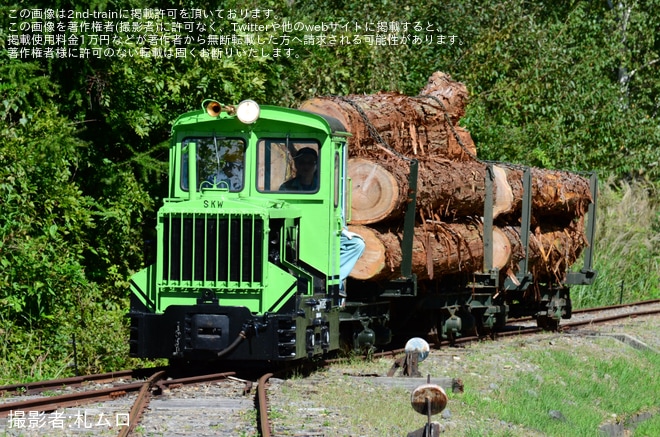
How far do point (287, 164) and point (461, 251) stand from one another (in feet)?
13.7

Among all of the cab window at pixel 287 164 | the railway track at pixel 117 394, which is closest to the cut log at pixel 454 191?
the cab window at pixel 287 164

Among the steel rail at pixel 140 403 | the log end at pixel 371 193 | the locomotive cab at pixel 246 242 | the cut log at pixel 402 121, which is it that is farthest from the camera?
the cut log at pixel 402 121

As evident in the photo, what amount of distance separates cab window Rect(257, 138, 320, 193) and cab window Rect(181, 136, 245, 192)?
232 mm

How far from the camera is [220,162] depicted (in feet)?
43.9

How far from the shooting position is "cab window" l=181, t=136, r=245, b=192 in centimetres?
1329

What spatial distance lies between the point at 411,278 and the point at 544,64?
14.2 metres

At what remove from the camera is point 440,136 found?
18031mm

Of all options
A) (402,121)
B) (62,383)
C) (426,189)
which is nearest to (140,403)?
(62,383)

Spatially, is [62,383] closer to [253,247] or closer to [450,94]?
[253,247]

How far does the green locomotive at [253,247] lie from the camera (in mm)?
12266

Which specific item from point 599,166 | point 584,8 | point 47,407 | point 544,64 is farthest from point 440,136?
point 584,8

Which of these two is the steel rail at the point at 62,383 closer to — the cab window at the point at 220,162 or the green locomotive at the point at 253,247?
the green locomotive at the point at 253,247

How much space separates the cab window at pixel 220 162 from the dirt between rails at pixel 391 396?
94.0 inches

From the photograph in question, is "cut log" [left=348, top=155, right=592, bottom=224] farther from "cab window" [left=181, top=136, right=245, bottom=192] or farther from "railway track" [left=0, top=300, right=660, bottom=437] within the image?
"railway track" [left=0, top=300, right=660, bottom=437]
